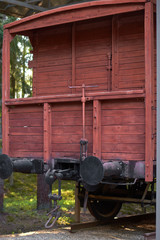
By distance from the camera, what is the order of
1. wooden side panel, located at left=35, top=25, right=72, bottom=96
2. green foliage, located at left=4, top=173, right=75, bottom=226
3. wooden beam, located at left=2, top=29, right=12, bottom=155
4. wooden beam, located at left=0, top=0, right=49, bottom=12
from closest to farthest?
wooden beam, located at left=2, top=29, right=12, bottom=155, wooden side panel, located at left=35, top=25, right=72, bottom=96, wooden beam, located at left=0, top=0, right=49, bottom=12, green foliage, located at left=4, top=173, right=75, bottom=226

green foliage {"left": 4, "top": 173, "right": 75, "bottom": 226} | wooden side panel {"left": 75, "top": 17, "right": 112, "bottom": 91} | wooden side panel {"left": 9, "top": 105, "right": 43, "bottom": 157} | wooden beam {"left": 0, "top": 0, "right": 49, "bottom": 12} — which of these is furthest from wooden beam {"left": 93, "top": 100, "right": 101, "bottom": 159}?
wooden beam {"left": 0, "top": 0, "right": 49, "bottom": 12}

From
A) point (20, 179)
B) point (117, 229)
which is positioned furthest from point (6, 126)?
point (20, 179)

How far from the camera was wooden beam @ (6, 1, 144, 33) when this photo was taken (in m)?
5.65

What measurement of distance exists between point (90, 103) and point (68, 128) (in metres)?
0.62

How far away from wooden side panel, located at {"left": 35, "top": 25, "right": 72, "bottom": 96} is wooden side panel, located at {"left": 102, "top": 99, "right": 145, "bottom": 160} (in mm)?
2285

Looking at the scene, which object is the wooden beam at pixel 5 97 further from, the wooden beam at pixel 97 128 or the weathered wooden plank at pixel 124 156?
the weathered wooden plank at pixel 124 156

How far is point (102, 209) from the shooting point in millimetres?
8797

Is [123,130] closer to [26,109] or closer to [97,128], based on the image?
[97,128]

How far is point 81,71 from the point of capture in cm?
772

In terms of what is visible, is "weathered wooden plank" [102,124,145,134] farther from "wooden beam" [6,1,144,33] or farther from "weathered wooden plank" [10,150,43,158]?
"wooden beam" [6,1,144,33]

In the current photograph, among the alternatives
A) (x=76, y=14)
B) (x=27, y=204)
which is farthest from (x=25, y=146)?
(x=27, y=204)

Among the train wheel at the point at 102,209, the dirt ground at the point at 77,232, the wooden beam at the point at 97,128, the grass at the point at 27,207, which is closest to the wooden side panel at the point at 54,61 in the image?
the wooden beam at the point at 97,128

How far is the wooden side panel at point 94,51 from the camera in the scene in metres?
7.27

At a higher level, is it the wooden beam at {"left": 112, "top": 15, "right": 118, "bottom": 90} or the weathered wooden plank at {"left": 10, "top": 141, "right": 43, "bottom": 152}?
the wooden beam at {"left": 112, "top": 15, "right": 118, "bottom": 90}
